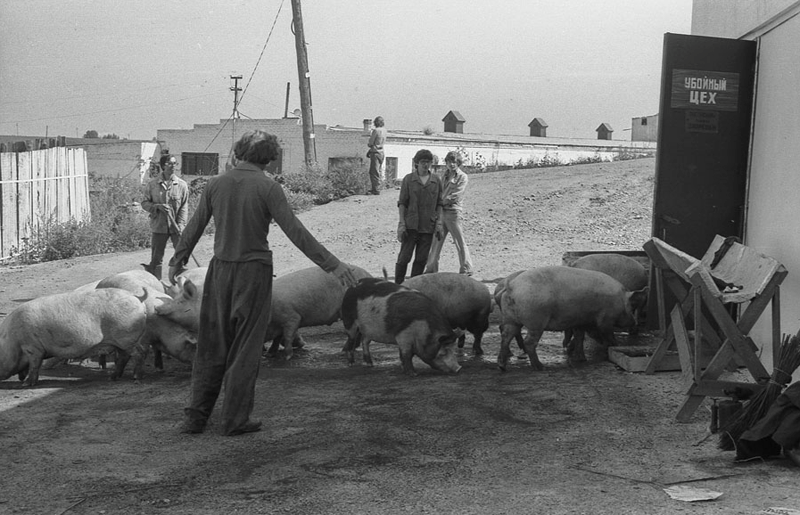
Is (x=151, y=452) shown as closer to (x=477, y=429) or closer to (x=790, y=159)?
(x=477, y=429)

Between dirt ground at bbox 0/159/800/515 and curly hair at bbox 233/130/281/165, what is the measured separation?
1793 mm

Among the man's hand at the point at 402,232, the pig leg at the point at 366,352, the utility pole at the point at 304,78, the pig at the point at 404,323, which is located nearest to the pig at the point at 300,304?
the pig at the point at 404,323

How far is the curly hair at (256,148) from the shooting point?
241 inches

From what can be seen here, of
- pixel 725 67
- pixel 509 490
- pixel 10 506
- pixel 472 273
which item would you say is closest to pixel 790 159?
pixel 725 67

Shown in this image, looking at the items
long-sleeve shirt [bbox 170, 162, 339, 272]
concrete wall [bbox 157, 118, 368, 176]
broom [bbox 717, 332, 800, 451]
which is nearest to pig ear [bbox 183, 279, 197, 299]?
long-sleeve shirt [bbox 170, 162, 339, 272]

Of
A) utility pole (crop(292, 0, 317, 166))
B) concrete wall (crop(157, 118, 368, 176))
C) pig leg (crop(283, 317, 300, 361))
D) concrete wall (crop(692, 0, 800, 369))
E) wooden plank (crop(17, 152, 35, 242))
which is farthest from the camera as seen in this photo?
concrete wall (crop(157, 118, 368, 176))

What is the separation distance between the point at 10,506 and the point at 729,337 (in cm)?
450

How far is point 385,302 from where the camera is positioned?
8.12 metres

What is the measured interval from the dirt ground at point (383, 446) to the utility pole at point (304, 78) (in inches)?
653

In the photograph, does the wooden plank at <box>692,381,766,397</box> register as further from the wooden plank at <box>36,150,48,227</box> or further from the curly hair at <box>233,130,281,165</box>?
the wooden plank at <box>36,150,48,227</box>

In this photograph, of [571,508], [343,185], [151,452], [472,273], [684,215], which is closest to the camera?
[571,508]

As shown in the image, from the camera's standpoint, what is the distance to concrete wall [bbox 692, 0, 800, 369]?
7227 mm

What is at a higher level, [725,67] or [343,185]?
[725,67]

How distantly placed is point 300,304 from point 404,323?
1.36m
